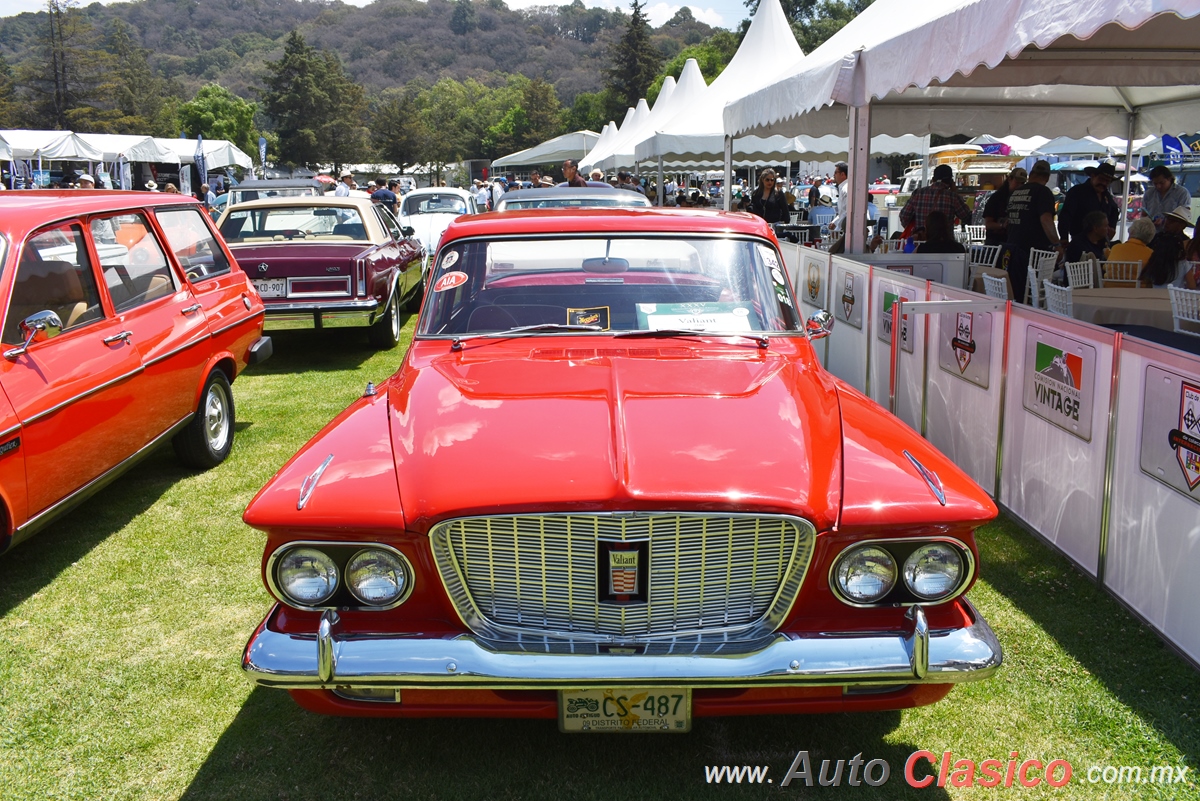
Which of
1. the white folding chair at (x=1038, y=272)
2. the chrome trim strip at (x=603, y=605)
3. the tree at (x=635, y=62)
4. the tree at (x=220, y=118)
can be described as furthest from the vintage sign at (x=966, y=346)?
the tree at (x=220, y=118)

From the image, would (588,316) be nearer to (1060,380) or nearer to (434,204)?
(1060,380)

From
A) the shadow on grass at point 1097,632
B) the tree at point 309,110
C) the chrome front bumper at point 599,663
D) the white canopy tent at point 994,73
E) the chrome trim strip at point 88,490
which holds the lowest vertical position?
the shadow on grass at point 1097,632

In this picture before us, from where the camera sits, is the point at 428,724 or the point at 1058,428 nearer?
the point at 428,724

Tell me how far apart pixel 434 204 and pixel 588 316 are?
14135 mm

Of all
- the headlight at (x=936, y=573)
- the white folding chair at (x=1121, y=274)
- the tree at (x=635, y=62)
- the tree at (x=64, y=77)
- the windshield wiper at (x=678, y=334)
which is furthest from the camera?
the tree at (x=635, y=62)

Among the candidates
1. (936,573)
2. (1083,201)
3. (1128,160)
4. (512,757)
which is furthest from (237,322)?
(1128,160)

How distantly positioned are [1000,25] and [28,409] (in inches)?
215

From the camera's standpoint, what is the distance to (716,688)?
257 centimetres

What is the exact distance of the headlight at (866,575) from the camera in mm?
2701

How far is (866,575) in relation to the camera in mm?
2721

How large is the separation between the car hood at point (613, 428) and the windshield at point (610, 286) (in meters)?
0.16

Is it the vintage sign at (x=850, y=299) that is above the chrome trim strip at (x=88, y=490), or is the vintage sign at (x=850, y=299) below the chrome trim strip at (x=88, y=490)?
above

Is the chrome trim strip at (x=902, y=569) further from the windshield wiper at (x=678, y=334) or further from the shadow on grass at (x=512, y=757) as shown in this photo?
the windshield wiper at (x=678, y=334)

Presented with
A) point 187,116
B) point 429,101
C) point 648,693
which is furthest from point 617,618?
point 429,101
